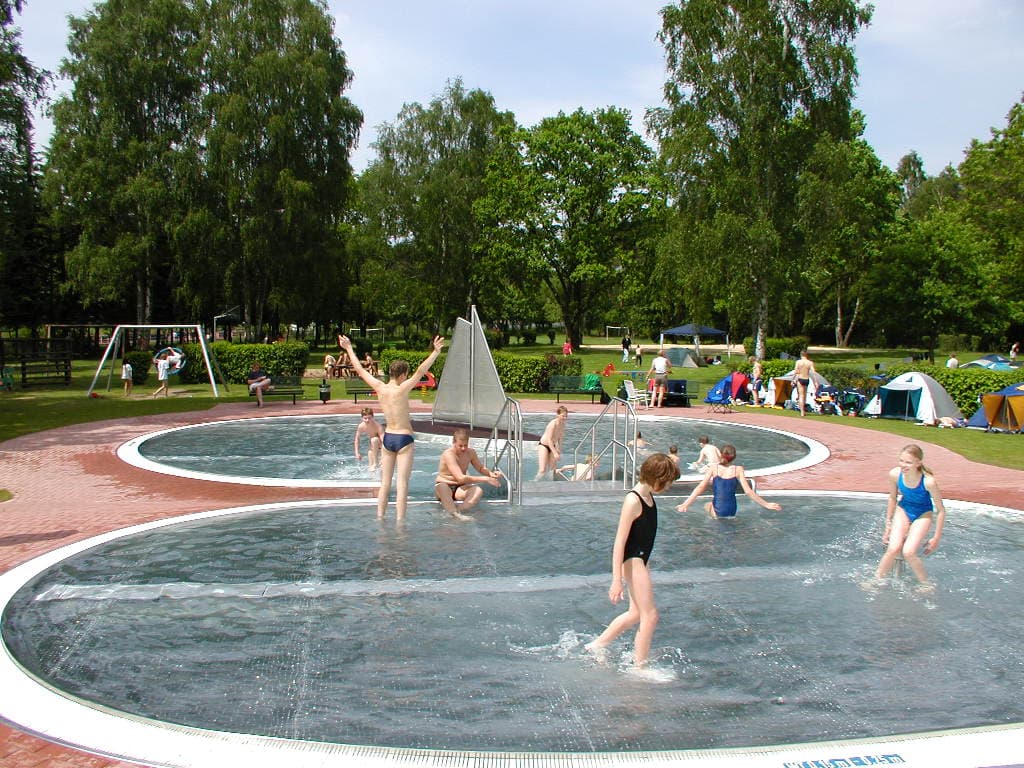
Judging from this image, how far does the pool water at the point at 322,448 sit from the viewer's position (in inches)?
555

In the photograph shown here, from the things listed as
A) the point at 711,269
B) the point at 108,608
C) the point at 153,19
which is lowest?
the point at 108,608

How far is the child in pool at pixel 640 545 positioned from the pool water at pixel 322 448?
263 inches

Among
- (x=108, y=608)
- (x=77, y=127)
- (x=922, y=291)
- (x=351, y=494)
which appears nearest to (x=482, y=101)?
(x=77, y=127)

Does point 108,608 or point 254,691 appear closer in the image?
point 254,691

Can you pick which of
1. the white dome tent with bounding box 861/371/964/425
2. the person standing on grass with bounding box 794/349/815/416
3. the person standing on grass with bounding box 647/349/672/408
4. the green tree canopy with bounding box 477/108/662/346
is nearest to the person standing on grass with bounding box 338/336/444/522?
the person standing on grass with bounding box 647/349/672/408

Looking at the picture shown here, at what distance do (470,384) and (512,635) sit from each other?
809 cm

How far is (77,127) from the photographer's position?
40625mm

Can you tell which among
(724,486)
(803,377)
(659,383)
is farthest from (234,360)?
(724,486)

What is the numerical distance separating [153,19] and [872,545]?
43.2 meters

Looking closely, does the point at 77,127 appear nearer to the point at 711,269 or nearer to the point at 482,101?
the point at 482,101

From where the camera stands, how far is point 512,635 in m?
6.72

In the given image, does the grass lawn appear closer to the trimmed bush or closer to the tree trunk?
the trimmed bush

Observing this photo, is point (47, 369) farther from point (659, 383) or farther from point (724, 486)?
point (724, 486)

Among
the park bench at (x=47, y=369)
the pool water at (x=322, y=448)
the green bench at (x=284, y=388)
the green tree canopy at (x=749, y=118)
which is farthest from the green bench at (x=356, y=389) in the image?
the green tree canopy at (x=749, y=118)
